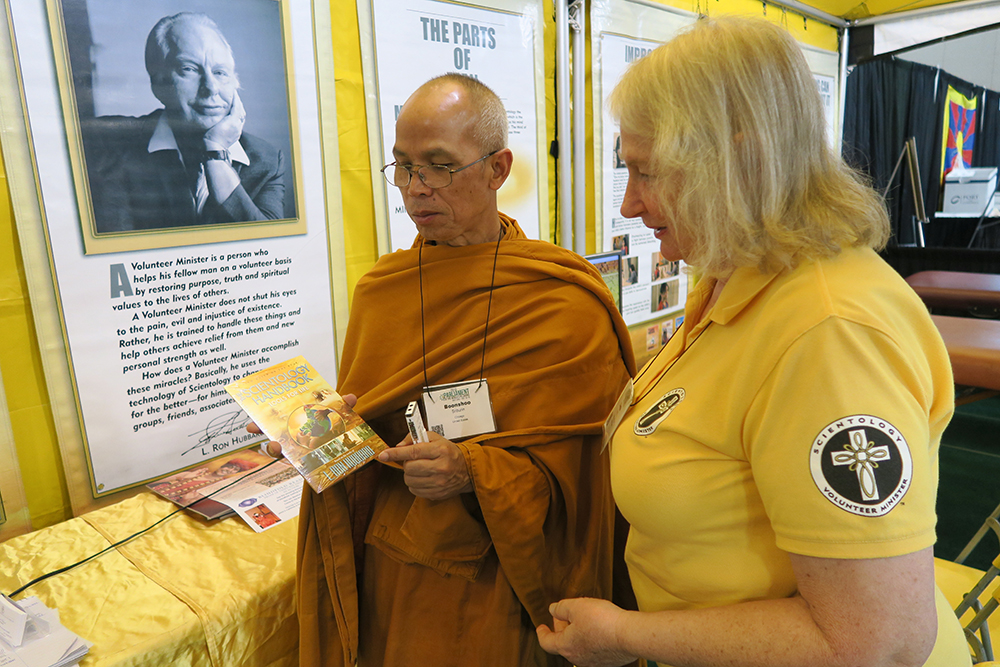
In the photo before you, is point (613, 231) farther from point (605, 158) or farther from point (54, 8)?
point (54, 8)

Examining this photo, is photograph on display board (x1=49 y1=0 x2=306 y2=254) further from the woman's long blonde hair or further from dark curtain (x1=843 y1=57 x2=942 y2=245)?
dark curtain (x1=843 y1=57 x2=942 y2=245)

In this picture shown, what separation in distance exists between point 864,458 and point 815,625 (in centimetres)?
21

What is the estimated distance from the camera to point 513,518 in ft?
4.13

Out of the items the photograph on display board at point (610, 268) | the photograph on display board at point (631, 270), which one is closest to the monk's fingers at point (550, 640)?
the photograph on display board at point (610, 268)

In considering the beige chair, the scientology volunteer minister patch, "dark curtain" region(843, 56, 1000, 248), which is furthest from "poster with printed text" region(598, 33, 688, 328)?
"dark curtain" region(843, 56, 1000, 248)

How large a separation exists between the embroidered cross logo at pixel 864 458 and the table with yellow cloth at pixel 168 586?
1283 mm

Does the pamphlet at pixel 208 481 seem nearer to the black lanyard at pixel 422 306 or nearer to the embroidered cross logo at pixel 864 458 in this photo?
the black lanyard at pixel 422 306

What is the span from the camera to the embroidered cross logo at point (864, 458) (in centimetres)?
63

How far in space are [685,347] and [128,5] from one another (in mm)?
1685

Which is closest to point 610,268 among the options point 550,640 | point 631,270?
point 631,270

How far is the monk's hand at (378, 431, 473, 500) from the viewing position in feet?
3.87

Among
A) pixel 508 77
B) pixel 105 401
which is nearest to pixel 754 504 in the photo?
pixel 105 401

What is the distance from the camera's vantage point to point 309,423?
49.6 inches
